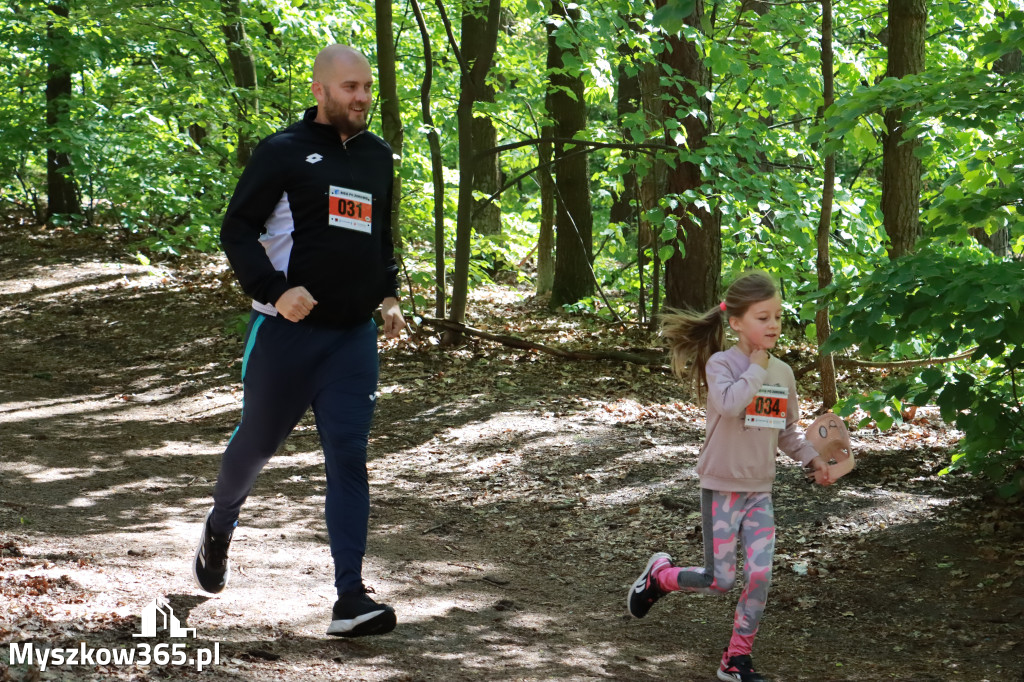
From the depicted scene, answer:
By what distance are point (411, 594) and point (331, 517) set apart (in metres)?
0.98

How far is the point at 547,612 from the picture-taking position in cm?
445

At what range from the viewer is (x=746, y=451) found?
3.53 m

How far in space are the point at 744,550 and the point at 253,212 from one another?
2280mm

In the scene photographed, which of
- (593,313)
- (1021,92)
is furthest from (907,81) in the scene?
(593,313)

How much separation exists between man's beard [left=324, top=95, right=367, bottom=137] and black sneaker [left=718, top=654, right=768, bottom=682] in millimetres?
2557

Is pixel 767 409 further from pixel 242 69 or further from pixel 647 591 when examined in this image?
pixel 242 69

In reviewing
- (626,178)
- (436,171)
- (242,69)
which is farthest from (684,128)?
(626,178)

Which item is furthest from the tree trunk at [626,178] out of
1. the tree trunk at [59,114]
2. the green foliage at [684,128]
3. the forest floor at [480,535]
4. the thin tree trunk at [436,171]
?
the tree trunk at [59,114]

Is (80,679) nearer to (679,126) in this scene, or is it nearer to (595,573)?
(595,573)

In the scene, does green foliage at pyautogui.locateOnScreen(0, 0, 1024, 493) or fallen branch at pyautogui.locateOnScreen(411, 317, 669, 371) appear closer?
green foliage at pyautogui.locateOnScreen(0, 0, 1024, 493)

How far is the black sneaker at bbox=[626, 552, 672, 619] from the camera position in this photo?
3.91 m

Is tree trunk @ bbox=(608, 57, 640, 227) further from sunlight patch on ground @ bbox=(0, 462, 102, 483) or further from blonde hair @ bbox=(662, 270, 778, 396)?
blonde hair @ bbox=(662, 270, 778, 396)

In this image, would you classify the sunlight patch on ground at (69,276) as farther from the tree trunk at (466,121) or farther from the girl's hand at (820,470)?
the girl's hand at (820,470)

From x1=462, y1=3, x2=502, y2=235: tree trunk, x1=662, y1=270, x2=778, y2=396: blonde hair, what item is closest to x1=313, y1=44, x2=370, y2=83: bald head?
x1=662, y1=270, x2=778, y2=396: blonde hair
